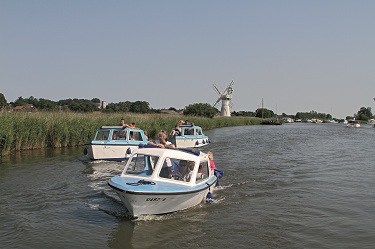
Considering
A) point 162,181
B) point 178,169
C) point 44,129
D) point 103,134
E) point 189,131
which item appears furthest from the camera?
point 189,131

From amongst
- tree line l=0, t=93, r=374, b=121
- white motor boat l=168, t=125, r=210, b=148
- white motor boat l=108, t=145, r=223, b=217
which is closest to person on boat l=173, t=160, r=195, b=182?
white motor boat l=108, t=145, r=223, b=217

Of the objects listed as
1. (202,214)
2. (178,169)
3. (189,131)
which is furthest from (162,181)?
(189,131)

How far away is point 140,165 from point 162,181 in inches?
47.3

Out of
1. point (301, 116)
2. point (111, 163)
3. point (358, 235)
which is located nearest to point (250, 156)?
point (111, 163)

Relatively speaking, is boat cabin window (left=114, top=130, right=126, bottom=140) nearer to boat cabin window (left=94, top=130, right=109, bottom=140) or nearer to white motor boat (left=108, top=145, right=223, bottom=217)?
boat cabin window (left=94, top=130, right=109, bottom=140)

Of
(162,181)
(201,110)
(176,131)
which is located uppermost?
(201,110)

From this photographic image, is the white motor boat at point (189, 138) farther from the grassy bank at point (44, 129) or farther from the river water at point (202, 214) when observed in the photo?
the river water at point (202, 214)

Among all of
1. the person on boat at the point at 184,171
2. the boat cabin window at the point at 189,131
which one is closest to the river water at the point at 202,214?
the person on boat at the point at 184,171

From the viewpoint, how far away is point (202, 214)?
37.3 feet

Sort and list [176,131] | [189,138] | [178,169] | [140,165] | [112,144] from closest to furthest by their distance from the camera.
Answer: [178,169]
[140,165]
[112,144]
[176,131]
[189,138]

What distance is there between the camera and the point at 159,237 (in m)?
9.26

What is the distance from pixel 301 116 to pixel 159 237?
192526 mm

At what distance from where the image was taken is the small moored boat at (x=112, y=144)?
21.5 meters

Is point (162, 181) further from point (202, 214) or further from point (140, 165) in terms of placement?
point (202, 214)
